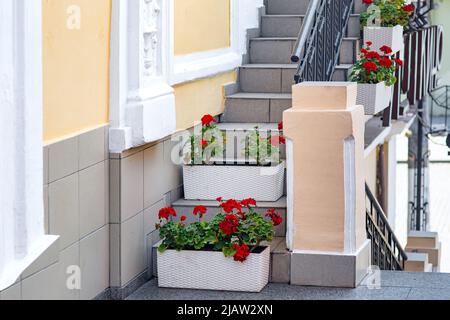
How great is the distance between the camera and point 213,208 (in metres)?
8.20

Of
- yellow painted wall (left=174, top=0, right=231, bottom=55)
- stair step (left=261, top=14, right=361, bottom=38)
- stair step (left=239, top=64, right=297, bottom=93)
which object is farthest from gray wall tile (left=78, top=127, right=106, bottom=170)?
stair step (left=261, top=14, right=361, bottom=38)

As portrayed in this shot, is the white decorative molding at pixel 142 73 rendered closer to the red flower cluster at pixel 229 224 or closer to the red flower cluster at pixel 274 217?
the red flower cluster at pixel 229 224

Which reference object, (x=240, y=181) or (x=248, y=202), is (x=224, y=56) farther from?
(x=248, y=202)

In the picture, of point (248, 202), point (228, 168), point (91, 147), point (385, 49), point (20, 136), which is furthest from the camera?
point (385, 49)

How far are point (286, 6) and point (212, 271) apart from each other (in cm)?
486

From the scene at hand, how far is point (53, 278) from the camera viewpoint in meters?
6.30

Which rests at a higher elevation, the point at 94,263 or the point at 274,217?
the point at 274,217

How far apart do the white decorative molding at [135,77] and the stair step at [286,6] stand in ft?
12.8

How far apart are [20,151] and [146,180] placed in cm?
215

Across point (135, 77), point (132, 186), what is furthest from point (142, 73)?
point (132, 186)

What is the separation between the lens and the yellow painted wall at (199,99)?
869cm

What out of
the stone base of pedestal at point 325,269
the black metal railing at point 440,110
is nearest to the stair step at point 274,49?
the black metal railing at point 440,110
